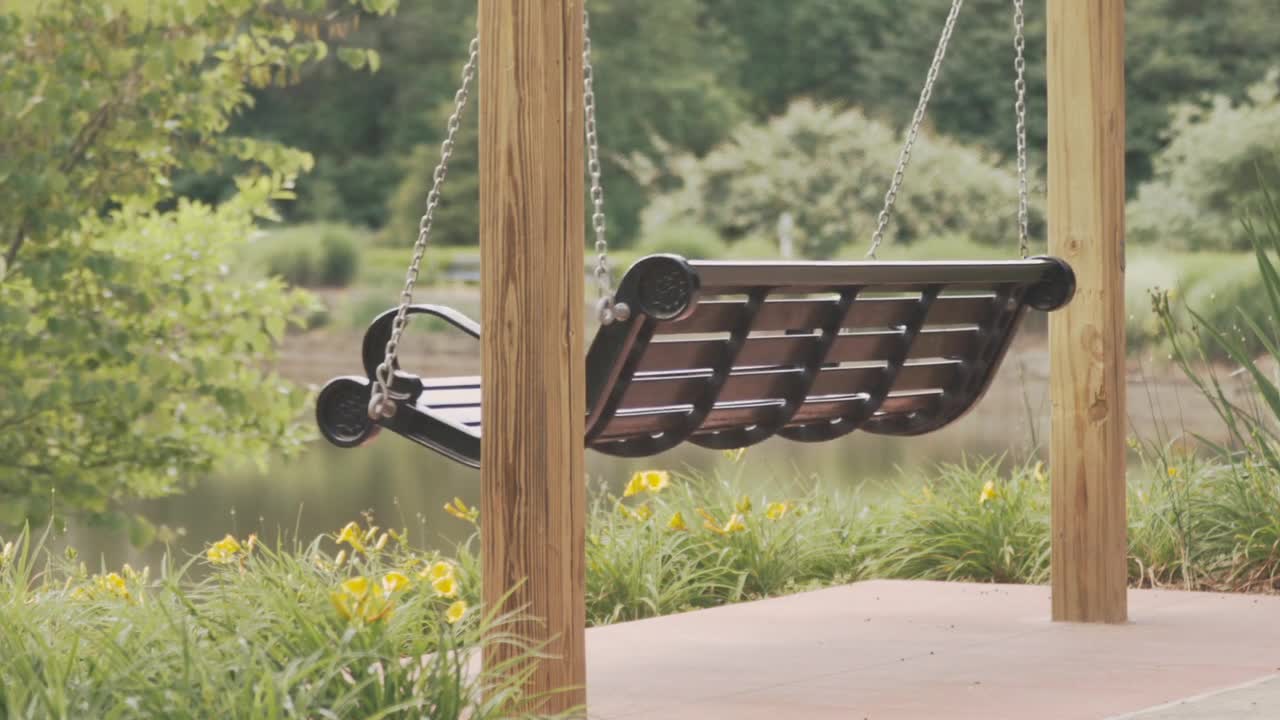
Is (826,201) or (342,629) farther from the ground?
(826,201)

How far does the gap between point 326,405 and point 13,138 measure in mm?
4751

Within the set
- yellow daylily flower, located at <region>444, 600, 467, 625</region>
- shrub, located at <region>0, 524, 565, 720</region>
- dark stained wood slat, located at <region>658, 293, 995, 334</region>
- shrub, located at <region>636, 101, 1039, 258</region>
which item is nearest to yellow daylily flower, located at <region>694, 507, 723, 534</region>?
dark stained wood slat, located at <region>658, 293, 995, 334</region>

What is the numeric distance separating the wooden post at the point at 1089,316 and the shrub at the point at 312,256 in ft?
76.9

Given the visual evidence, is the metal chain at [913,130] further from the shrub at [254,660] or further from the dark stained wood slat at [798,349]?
the shrub at [254,660]

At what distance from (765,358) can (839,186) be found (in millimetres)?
22295

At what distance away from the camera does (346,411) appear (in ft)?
12.7

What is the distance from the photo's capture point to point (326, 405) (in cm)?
384

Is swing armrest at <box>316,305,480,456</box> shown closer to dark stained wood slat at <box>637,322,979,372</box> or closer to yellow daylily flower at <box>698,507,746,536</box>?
dark stained wood slat at <box>637,322,979,372</box>

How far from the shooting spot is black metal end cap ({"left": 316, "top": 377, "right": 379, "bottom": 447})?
3.83 meters

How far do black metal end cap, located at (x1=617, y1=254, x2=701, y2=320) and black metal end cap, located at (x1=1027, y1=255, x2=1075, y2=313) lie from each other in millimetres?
1410

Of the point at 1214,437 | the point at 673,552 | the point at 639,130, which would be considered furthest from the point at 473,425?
the point at 639,130

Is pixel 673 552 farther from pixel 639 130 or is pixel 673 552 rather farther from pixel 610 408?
pixel 639 130

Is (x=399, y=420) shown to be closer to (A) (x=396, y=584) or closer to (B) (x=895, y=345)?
(A) (x=396, y=584)

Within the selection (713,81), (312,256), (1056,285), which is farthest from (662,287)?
(713,81)
